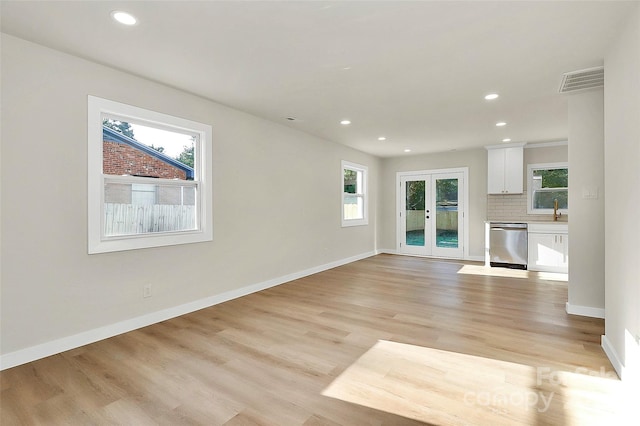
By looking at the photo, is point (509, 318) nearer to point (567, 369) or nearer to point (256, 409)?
point (567, 369)

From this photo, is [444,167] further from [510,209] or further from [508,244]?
[508,244]

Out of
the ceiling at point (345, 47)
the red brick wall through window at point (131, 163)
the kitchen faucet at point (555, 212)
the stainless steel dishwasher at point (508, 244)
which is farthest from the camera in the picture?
the kitchen faucet at point (555, 212)

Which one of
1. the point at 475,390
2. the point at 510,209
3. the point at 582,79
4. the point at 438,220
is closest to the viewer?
the point at 475,390

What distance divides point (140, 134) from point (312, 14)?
88.5 inches

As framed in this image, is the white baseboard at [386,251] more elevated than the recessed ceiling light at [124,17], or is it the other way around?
the recessed ceiling light at [124,17]

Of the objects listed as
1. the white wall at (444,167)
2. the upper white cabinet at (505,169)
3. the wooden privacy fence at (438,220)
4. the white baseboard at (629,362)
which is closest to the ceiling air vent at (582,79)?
the white baseboard at (629,362)

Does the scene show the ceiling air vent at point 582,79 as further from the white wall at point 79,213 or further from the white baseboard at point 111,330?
the white baseboard at point 111,330

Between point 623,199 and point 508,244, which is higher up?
point 623,199

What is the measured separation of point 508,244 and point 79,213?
6834 millimetres

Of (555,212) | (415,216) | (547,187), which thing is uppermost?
(547,187)

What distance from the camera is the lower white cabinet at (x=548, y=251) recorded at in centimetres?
562

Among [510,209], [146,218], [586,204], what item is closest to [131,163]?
[146,218]

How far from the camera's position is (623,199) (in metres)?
2.26

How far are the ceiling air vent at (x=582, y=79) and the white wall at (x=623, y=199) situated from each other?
0.38 metres
